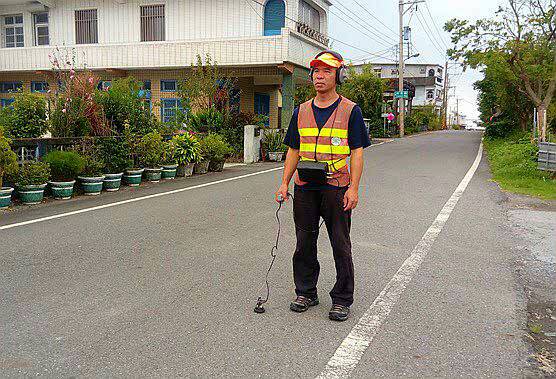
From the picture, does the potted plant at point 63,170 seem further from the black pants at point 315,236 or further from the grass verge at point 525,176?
the grass verge at point 525,176

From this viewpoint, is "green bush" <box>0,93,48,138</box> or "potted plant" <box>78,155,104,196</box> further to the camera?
"potted plant" <box>78,155,104,196</box>

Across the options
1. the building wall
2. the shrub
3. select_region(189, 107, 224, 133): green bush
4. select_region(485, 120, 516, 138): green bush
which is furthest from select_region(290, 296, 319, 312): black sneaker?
select_region(485, 120, 516, 138): green bush

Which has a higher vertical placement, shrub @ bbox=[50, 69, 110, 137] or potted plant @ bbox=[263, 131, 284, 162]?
shrub @ bbox=[50, 69, 110, 137]

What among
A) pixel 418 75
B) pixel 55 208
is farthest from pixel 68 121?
pixel 418 75

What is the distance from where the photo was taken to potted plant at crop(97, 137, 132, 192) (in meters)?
11.5

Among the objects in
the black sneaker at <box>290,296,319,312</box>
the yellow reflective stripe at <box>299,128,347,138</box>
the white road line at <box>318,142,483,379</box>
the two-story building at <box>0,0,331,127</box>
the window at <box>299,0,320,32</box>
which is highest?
the window at <box>299,0,320,32</box>

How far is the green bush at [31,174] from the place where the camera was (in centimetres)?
968

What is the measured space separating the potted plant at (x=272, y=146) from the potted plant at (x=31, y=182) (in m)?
10.6

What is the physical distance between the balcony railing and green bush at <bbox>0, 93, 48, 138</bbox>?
44.4 ft

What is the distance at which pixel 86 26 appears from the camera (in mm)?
24219

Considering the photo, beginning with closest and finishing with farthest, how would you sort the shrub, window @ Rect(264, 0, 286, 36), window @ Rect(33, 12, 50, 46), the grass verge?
the shrub
the grass verge
window @ Rect(264, 0, 286, 36)
window @ Rect(33, 12, 50, 46)

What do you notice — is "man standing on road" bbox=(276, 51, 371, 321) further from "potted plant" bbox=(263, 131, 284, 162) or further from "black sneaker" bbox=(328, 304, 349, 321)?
"potted plant" bbox=(263, 131, 284, 162)

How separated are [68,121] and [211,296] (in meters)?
7.88

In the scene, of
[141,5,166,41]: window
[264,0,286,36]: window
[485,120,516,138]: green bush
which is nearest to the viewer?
[264,0,286,36]: window
